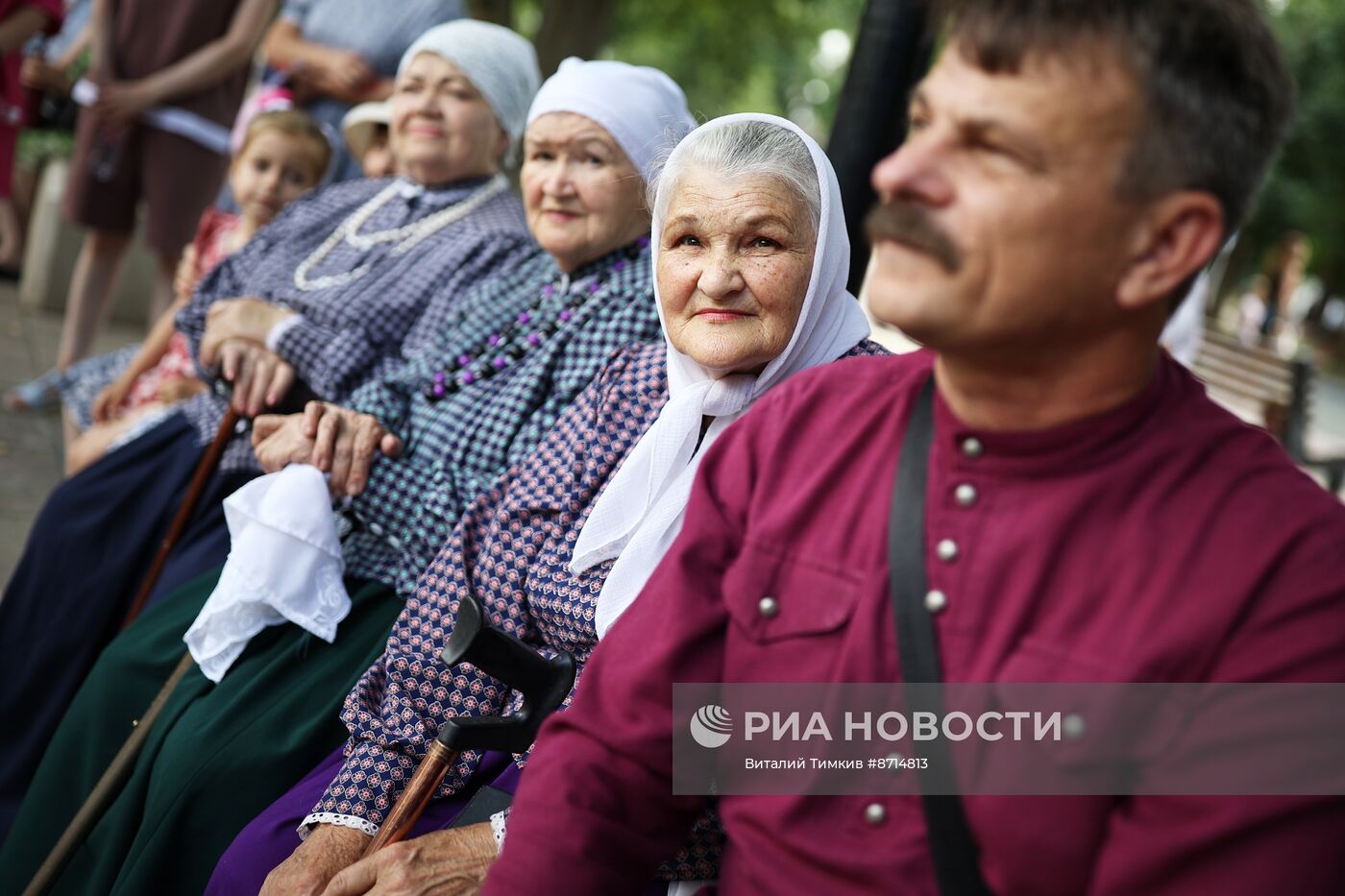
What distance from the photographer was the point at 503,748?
2344 mm

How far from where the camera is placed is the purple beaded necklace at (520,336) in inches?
130

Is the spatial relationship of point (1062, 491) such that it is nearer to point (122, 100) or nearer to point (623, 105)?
point (623, 105)

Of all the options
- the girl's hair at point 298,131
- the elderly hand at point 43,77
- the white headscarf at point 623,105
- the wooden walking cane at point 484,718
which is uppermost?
the white headscarf at point 623,105

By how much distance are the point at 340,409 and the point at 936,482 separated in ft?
6.71

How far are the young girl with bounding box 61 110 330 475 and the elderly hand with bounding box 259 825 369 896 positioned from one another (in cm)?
256

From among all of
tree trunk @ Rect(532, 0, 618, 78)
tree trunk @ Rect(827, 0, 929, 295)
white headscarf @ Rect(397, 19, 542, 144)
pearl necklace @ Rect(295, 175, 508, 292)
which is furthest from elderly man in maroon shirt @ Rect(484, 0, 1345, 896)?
tree trunk @ Rect(532, 0, 618, 78)

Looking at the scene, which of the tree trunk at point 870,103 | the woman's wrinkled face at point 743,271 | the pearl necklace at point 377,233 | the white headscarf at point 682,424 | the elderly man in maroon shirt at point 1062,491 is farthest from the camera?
the pearl necklace at point 377,233

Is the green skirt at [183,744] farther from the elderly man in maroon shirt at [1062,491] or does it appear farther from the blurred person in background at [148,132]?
the blurred person in background at [148,132]

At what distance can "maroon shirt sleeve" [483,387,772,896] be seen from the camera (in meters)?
1.83

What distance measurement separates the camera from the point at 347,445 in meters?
3.26

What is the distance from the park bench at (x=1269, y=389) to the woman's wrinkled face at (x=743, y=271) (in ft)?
22.1

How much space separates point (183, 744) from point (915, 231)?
6.97 ft

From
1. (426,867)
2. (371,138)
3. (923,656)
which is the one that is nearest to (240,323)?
(371,138)

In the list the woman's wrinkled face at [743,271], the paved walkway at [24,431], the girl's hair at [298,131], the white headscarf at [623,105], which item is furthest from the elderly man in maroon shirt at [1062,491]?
the paved walkway at [24,431]
